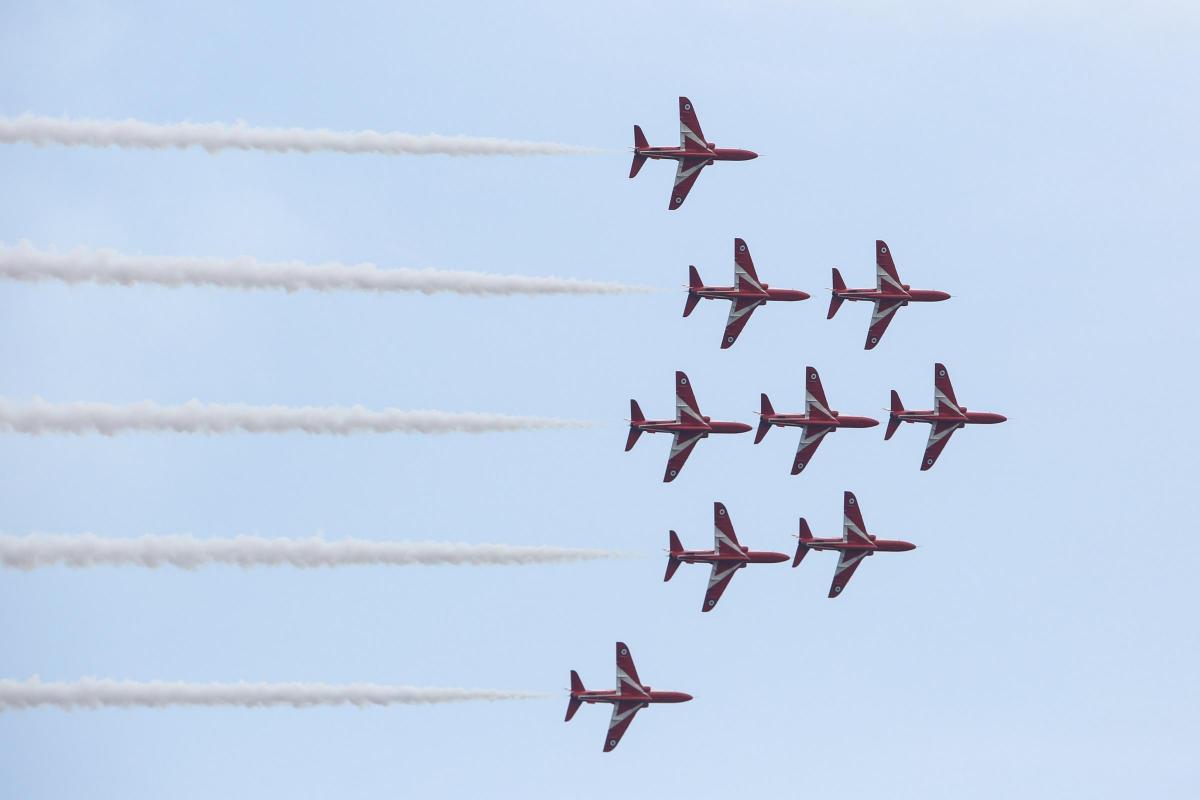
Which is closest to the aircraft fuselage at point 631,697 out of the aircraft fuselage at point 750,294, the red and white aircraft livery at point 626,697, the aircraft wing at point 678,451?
the red and white aircraft livery at point 626,697

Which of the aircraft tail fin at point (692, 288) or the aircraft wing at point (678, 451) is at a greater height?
the aircraft tail fin at point (692, 288)

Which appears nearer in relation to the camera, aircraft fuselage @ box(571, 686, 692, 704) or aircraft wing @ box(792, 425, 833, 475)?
aircraft fuselage @ box(571, 686, 692, 704)

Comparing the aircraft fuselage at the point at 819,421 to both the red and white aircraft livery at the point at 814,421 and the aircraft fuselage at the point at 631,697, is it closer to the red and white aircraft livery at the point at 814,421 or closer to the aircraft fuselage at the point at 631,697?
the red and white aircraft livery at the point at 814,421

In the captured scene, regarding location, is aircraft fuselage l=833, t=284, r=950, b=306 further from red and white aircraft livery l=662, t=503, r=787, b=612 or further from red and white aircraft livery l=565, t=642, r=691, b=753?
red and white aircraft livery l=565, t=642, r=691, b=753

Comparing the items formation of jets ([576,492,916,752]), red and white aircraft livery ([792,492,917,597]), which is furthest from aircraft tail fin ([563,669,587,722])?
red and white aircraft livery ([792,492,917,597])

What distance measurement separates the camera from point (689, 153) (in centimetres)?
10756

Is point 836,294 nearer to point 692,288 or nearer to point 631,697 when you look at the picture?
point 692,288

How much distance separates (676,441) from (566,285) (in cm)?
994

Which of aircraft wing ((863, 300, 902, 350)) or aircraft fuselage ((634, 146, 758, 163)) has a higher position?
aircraft fuselage ((634, 146, 758, 163))

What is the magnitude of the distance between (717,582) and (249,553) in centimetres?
2649

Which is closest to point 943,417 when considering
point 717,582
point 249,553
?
point 717,582

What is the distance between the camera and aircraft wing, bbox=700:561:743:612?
110 metres

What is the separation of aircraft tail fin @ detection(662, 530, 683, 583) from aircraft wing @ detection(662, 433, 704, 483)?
2672mm

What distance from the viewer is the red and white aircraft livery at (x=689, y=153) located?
10756cm
